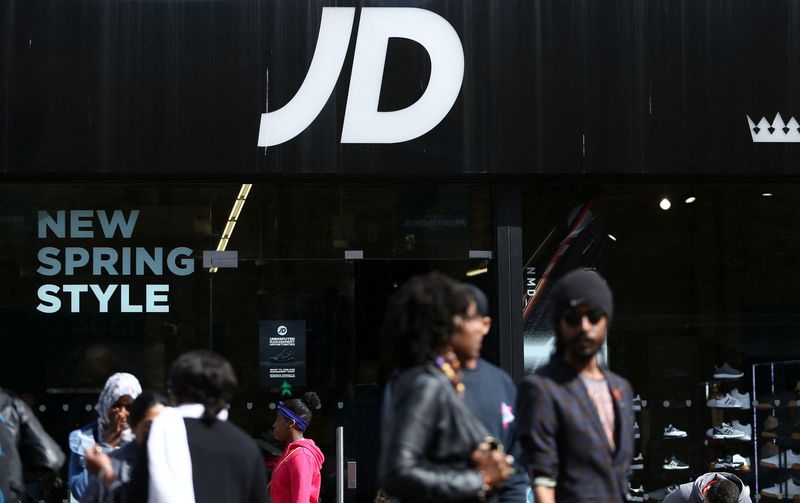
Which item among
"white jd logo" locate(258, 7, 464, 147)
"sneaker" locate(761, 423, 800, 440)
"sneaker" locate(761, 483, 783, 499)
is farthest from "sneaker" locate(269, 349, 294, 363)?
"sneaker" locate(761, 483, 783, 499)

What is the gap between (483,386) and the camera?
4863 mm

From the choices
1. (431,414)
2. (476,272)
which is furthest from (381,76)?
(431,414)

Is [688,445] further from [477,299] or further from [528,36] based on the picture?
[477,299]

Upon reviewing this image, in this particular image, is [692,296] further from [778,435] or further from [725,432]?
[778,435]

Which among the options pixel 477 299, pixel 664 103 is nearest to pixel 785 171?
pixel 664 103

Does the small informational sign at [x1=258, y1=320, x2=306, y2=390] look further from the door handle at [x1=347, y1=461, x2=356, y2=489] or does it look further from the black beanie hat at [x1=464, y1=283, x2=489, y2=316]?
the black beanie hat at [x1=464, y1=283, x2=489, y2=316]

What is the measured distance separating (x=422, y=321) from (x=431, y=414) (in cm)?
37

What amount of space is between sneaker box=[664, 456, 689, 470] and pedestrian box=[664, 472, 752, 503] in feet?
4.50

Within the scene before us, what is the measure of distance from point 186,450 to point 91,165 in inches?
180

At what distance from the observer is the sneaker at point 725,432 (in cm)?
963

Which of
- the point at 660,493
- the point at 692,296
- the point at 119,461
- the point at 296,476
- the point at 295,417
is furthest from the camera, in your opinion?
the point at 692,296

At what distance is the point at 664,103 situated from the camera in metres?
9.05

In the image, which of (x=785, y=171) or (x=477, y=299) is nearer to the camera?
(x=477, y=299)

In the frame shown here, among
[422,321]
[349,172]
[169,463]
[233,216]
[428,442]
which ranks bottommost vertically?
[169,463]
